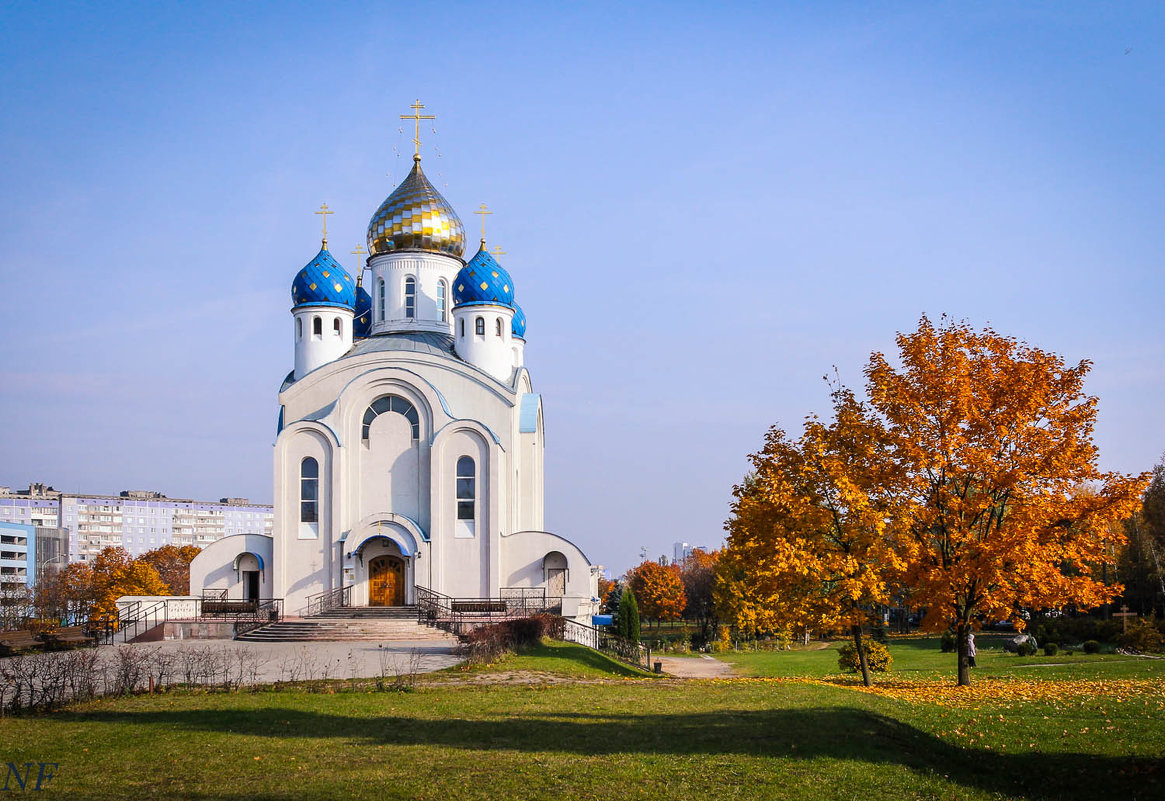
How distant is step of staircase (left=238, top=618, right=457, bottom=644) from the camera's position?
90.8 feet

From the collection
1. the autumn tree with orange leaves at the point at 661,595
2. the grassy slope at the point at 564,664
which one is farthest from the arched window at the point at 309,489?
the autumn tree with orange leaves at the point at 661,595

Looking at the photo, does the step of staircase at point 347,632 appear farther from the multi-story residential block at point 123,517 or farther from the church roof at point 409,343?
the multi-story residential block at point 123,517

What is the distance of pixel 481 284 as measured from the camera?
36.7 meters

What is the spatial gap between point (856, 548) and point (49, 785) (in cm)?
1364

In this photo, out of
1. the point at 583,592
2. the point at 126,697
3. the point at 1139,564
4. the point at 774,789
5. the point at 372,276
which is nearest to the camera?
the point at 774,789

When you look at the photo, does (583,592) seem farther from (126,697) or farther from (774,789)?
(774,789)

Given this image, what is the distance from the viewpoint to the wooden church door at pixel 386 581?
110 feet

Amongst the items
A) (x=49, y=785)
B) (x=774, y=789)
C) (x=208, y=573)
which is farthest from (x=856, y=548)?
(x=208, y=573)

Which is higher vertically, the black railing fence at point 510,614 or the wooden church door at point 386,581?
the wooden church door at point 386,581

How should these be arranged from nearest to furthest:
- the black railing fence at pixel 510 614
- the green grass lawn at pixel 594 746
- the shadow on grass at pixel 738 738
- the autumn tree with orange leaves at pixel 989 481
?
the green grass lawn at pixel 594 746, the shadow on grass at pixel 738 738, the autumn tree with orange leaves at pixel 989 481, the black railing fence at pixel 510 614

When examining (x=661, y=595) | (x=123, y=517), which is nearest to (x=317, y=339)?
(x=661, y=595)

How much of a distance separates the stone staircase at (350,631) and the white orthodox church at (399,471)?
3.39m

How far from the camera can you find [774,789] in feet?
29.6

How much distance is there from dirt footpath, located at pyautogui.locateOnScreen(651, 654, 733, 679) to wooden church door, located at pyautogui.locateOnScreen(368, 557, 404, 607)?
29.6ft
